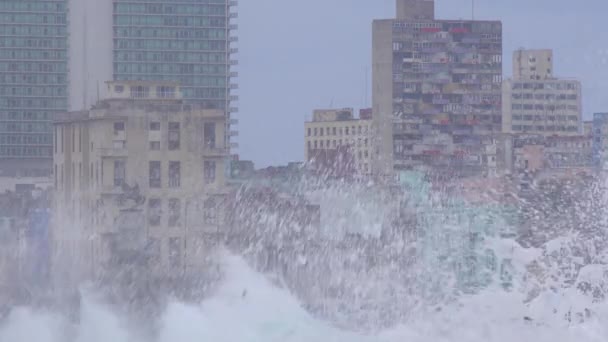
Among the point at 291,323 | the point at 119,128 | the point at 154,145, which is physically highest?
the point at 119,128

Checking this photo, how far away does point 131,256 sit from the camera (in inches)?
1176

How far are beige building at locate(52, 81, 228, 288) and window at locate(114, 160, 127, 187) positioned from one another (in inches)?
0.4

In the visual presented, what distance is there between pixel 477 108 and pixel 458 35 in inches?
75.2

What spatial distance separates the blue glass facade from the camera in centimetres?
4903

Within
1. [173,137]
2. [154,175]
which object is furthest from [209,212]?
[173,137]

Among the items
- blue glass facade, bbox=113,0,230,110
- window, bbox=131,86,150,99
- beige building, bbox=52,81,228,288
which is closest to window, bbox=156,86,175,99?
window, bbox=131,86,150,99

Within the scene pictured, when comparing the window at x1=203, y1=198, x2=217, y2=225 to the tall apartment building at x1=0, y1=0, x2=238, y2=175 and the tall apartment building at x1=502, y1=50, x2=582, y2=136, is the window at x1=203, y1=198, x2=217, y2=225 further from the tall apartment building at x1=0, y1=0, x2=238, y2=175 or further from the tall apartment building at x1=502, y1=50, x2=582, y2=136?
the tall apartment building at x1=502, y1=50, x2=582, y2=136

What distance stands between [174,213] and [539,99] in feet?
81.7

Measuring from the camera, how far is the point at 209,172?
3159 centimetres

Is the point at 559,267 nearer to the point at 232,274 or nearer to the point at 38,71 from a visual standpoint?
the point at 232,274

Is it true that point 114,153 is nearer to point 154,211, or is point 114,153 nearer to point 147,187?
point 147,187

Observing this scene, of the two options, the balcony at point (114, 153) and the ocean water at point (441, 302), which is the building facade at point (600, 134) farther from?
the balcony at point (114, 153)

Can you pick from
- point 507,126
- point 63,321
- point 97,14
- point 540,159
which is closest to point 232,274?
point 63,321

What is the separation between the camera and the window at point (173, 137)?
31.5 metres
